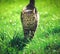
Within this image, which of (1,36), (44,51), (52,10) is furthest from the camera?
(52,10)

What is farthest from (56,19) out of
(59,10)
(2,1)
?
(2,1)

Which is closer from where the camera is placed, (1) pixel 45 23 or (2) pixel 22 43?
(2) pixel 22 43

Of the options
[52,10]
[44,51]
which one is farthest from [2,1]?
[44,51]

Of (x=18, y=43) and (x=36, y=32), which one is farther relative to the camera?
(x=36, y=32)

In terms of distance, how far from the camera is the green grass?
480cm

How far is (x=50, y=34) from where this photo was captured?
5.02 meters

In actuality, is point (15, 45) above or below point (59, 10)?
below

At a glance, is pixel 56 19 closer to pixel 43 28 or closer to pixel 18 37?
pixel 43 28

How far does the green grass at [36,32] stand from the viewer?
4797 mm

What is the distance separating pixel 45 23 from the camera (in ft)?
17.6

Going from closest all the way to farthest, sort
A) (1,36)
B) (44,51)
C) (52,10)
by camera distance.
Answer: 1. (44,51)
2. (1,36)
3. (52,10)

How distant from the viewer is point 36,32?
5.08 m

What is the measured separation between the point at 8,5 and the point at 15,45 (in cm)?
114

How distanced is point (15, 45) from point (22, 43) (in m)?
0.11
